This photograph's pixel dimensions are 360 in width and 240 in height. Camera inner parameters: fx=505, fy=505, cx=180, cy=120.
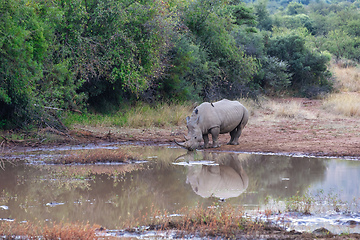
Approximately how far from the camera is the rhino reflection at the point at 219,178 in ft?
29.5

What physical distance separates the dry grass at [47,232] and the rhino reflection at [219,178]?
9.94ft

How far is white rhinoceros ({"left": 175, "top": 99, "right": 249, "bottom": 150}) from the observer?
1344 cm

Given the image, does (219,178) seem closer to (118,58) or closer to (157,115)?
(118,58)

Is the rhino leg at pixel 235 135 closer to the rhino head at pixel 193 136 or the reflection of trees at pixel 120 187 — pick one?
the rhino head at pixel 193 136

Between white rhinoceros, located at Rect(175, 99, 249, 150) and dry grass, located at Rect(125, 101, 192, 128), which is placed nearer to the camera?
white rhinoceros, located at Rect(175, 99, 249, 150)

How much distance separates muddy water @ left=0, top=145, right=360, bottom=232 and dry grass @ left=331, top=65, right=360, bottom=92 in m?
19.8

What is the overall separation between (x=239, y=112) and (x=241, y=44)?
12.2 metres

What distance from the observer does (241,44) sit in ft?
85.8

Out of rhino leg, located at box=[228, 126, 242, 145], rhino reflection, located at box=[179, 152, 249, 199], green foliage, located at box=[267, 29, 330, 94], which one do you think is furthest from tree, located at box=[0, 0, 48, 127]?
green foliage, located at box=[267, 29, 330, 94]

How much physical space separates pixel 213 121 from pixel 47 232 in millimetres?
8398

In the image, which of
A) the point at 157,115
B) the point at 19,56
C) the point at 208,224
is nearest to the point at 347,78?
the point at 157,115

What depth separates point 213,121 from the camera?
13.7 m

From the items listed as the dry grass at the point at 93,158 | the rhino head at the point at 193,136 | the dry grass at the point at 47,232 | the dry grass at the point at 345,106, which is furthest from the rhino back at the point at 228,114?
the dry grass at the point at 345,106

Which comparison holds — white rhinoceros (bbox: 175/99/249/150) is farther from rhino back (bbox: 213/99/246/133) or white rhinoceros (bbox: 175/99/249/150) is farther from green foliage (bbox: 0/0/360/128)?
green foliage (bbox: 0/0/360/128)
